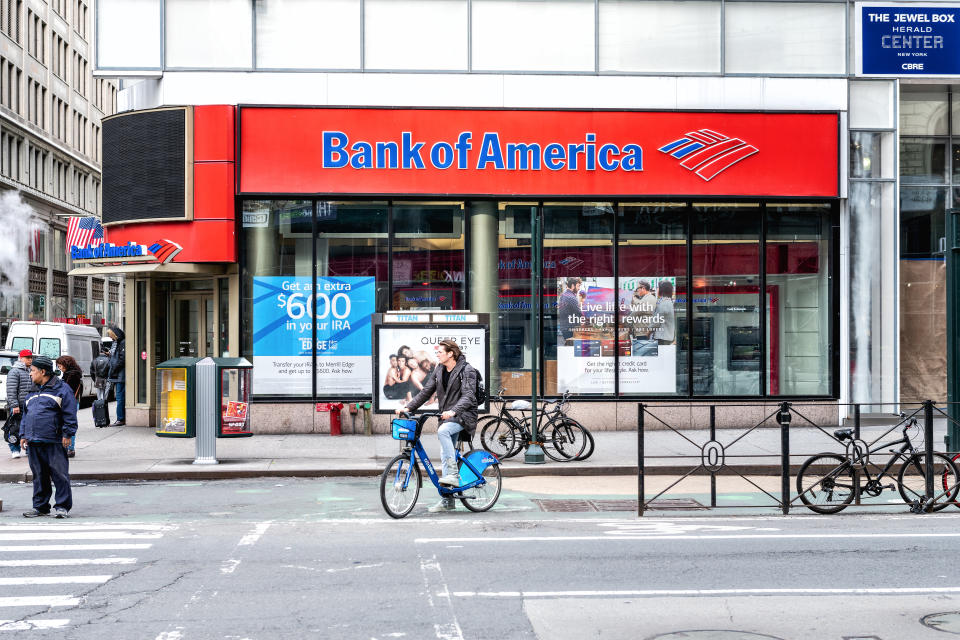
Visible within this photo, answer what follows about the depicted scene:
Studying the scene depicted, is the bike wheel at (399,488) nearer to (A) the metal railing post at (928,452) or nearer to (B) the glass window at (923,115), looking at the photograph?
(A) the metal railing post at (928,452)

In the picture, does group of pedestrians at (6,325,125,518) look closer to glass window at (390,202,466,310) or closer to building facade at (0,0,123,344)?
glass window at (390,202,466,310)

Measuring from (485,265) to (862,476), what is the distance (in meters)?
9.45

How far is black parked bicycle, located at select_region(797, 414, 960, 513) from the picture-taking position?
11.3 metres

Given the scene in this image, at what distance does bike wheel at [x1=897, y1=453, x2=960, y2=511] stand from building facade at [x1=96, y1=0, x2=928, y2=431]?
8.02 metres

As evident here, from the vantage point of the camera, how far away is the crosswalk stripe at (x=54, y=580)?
767 centimetres

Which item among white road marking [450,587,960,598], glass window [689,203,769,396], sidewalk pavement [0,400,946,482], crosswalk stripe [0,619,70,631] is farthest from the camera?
glass window [689,203,769,396]

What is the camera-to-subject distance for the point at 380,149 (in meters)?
18.9

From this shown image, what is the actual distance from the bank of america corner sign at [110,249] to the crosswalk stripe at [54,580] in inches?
449

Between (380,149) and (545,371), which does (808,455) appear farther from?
(380,149)

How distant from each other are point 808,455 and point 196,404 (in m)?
8.80

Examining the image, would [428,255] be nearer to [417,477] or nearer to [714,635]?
[417,477]

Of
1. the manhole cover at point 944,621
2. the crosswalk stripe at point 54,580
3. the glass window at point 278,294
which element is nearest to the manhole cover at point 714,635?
the manhole cover at point 944,621

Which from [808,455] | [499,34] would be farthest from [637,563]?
[499,34]

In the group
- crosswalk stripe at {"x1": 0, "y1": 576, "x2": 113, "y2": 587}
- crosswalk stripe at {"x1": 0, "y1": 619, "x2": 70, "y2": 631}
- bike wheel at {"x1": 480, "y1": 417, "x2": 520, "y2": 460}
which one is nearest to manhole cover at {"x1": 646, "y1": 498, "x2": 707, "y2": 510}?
bike wheel at {"x1": 480, "y1": 417, "x2": 520, "y2": 460}
